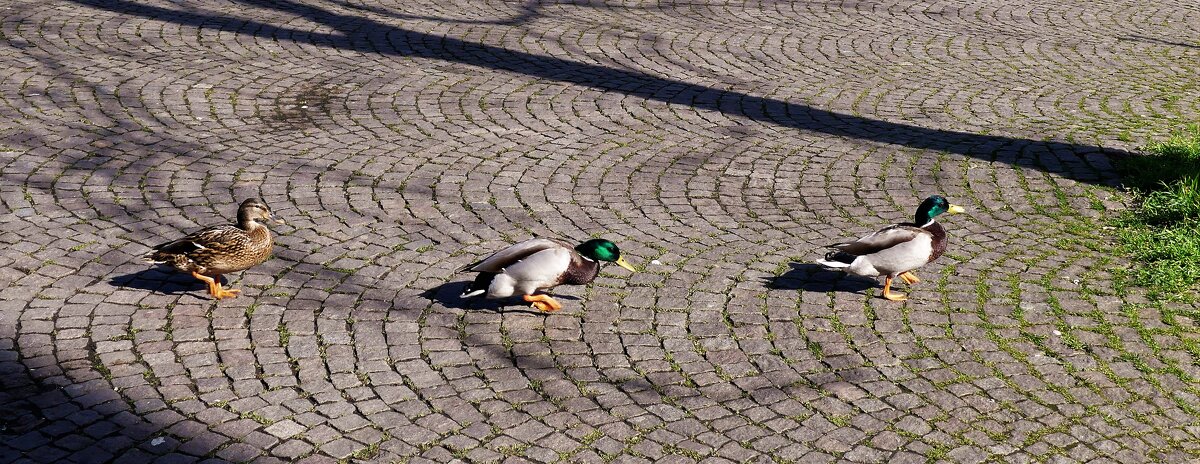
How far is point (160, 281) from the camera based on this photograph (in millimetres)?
7980

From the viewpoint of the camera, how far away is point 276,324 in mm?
7395

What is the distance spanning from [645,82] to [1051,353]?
6714 millimetres

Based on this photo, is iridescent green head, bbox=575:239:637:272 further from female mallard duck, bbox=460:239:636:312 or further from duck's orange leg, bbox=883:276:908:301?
duck's orange leg, bbox=883:276:908:301

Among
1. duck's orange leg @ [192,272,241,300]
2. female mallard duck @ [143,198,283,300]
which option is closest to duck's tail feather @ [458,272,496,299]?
female mallard duck @ [143,198,283,300]

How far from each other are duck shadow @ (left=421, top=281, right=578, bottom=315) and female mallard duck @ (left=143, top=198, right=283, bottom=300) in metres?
1.10

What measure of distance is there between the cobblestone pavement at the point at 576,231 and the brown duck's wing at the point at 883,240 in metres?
0.39

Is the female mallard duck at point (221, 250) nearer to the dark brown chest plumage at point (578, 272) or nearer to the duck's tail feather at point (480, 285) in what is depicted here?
the duck's tail feather at point (480, 285)

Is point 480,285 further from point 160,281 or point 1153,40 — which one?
point 1153,40

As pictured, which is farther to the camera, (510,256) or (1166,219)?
(1166,219)

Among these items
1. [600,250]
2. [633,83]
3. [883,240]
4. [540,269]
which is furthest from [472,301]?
[633,83]

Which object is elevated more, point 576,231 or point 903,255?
point 903,255

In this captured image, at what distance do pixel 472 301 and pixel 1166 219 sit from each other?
18.2ft

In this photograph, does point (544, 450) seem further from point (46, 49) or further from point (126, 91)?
point (46, 49)

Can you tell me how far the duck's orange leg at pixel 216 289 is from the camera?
7.65 metres
